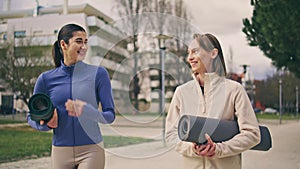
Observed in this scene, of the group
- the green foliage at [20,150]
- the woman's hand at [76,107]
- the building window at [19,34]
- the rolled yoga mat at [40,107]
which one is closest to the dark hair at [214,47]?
the woman's hand at [76,107]

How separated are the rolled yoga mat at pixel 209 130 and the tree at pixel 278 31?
9.63m

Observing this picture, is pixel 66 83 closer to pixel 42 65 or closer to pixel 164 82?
pixel 164 82

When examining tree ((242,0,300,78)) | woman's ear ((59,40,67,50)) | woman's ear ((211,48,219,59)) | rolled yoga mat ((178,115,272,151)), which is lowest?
rolled yoga mat ((178,115,272,151))

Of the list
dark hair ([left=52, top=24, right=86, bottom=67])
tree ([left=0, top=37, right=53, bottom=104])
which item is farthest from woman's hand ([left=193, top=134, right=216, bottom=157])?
tree ([left=0, top=37, right=53, bottom=104])

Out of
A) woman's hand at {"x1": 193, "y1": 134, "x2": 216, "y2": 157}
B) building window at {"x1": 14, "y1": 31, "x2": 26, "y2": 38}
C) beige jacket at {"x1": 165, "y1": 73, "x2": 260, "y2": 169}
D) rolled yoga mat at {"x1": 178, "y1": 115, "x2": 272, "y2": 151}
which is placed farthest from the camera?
building window at {"x1": 14, "y1": 31, "x2": 26, "y2": 38}

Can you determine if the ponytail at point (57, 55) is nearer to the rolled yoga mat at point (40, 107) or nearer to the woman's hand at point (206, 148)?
the rolled yoga mat at point (40, 107)

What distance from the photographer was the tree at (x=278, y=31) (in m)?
11.1

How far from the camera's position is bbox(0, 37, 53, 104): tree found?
806 inches

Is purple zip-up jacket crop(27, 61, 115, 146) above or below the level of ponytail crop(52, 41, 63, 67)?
below

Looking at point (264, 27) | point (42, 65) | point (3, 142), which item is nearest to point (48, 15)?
point (42, 65)

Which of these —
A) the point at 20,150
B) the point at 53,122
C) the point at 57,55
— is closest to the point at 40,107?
the point at 53,122

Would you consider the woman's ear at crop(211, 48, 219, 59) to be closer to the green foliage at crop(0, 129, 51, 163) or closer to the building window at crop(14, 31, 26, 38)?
the green foliage at crop(0, 129, 51, 163)

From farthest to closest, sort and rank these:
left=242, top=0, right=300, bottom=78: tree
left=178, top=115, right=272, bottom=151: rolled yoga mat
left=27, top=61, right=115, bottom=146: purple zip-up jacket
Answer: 1. left=242, top=0, right=300, bottom=78: tree
2. left=27, top=61, right=115, bottom=146: purple zip-up jacket
3. left=178, top=115, right=272, bottom=151: rolled yoga mat

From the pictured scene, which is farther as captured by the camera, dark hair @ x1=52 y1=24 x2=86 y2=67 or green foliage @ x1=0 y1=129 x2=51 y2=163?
green foliage @ x1=0 y1=129 x2=51 y2=163
